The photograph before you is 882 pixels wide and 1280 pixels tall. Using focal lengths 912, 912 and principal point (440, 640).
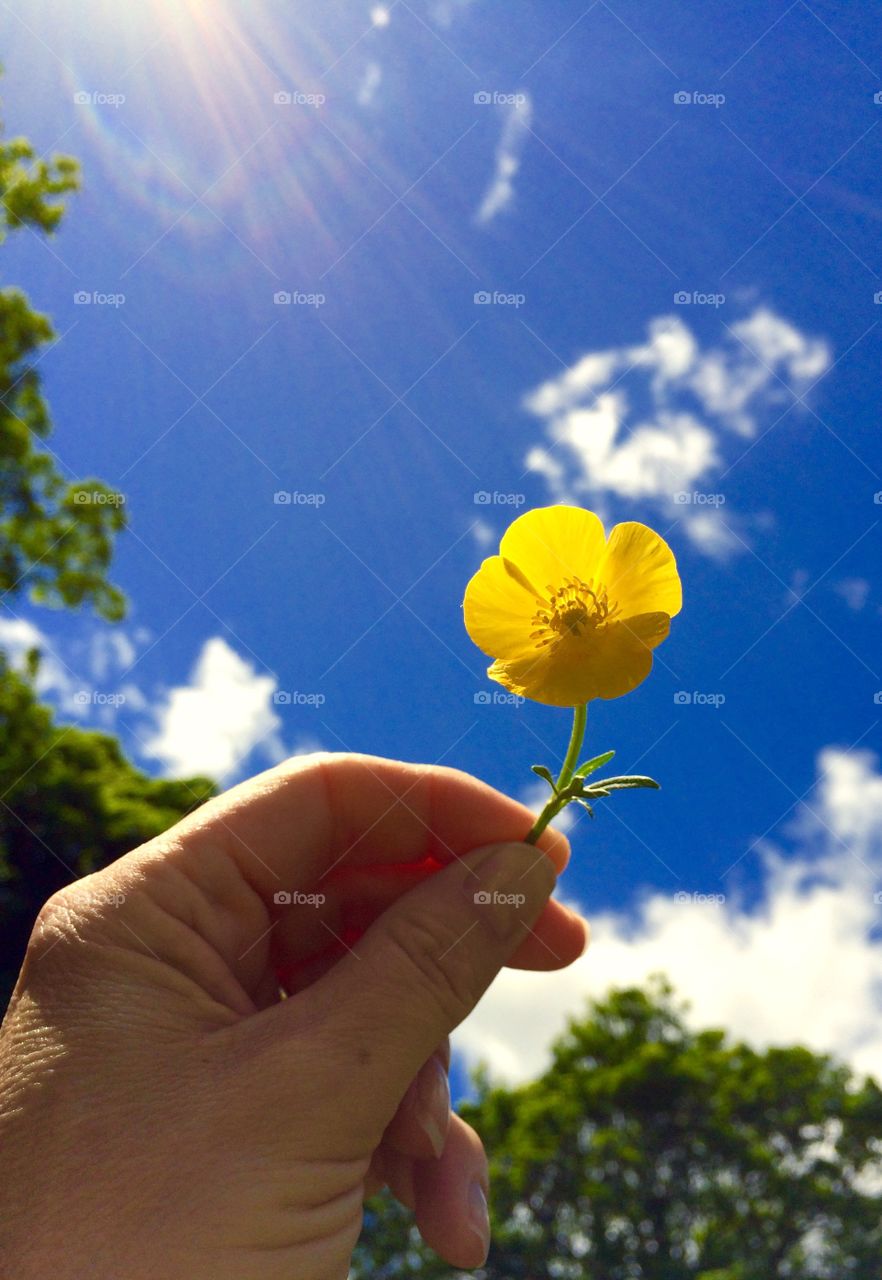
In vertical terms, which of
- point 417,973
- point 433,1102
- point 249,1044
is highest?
point 417,973

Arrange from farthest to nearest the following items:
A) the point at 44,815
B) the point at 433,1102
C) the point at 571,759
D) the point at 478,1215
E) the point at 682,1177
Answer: the point at 682,1177 → the point at 44,815 → the point at 478,1215 → the point at 433,1102 → the point at 571,759

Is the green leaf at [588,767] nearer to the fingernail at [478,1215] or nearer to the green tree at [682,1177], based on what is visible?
the fingernail at [478,1215]

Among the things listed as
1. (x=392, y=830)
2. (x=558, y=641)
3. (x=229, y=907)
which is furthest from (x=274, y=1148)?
(x=558, y=641)

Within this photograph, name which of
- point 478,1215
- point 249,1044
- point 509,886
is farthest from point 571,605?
point 478,1215

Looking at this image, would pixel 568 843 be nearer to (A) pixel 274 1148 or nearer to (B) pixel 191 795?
(A) pixel 274 1148

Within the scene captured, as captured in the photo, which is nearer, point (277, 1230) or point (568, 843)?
point (277, 1230)

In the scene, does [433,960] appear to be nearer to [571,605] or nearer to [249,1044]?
[249,1044]

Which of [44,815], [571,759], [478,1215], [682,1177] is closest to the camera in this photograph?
[571,759]

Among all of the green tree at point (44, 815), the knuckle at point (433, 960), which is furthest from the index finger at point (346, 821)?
the green tree at point (44, 815)
